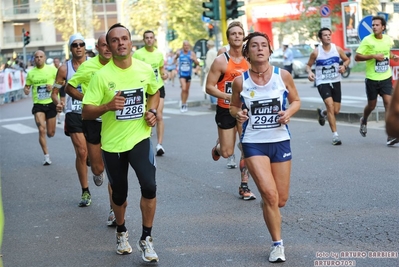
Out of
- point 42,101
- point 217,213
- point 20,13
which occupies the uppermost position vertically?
point 20,13

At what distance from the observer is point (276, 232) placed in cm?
616

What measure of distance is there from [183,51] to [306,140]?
433 inches

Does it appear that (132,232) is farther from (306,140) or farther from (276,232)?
(306,140)

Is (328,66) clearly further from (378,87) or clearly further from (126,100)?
(126,100)

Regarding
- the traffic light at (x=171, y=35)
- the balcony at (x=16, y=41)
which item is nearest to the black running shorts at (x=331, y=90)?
the traffic light at (x=171, y=35)

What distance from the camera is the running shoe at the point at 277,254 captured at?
6129 mm

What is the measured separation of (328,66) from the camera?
1330 cm

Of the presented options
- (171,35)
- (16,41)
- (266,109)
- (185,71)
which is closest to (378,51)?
(266,109)

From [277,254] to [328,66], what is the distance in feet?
25.0

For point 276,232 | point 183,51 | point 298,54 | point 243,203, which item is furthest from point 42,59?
point 298,54

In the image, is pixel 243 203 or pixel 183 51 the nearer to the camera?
pixel 243 203

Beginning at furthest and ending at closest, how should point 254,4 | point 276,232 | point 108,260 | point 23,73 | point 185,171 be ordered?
point 254,4, point 23,73, point 185,171, point 108,260, point 276,232

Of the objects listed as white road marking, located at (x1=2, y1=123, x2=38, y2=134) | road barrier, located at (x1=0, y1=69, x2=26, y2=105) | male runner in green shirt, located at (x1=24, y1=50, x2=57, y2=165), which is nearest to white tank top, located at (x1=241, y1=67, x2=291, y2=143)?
male runner in green shirt, located at (x1=24, y1=50, x2=57, y2=165)

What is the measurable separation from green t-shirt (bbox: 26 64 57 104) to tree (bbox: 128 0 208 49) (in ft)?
96.9
